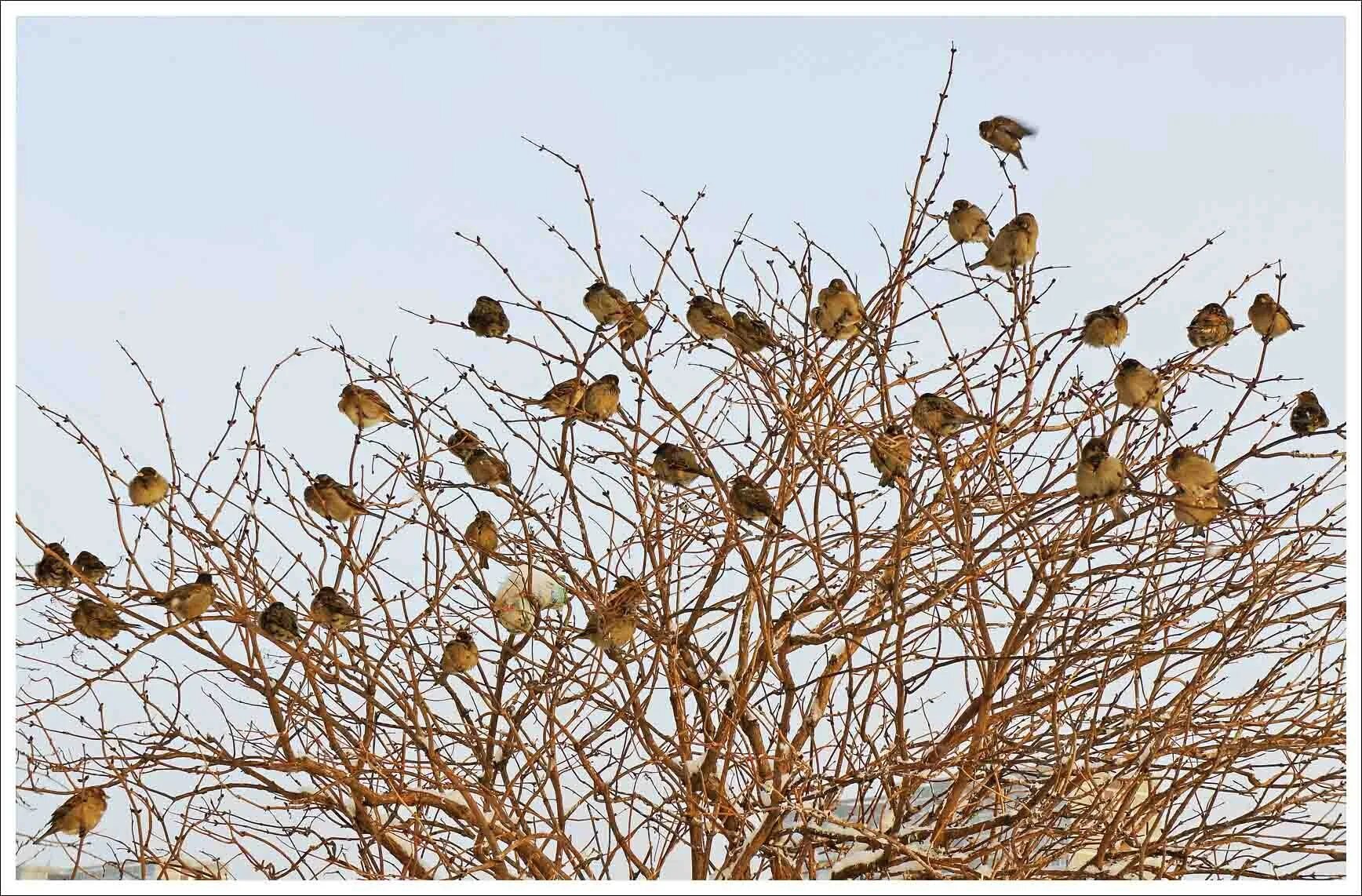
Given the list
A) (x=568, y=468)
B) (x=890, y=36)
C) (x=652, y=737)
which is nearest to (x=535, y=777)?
(x=652, y=737)

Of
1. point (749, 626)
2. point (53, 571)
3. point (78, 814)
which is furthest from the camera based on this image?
point (749, 626)

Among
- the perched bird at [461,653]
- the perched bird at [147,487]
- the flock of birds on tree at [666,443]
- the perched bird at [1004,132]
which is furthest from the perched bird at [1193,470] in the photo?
the perched bird at [147,487]

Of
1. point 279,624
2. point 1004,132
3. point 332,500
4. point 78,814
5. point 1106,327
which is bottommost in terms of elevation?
point 78,814

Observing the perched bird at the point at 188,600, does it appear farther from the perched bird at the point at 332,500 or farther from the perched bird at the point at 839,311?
the perched bird at the point at 839,311

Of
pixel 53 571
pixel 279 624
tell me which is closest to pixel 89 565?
pixel 53 571

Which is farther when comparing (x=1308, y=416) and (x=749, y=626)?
(x=749, y=626)

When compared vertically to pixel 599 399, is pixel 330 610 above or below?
below

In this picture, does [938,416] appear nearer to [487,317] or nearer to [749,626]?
[749,626]
